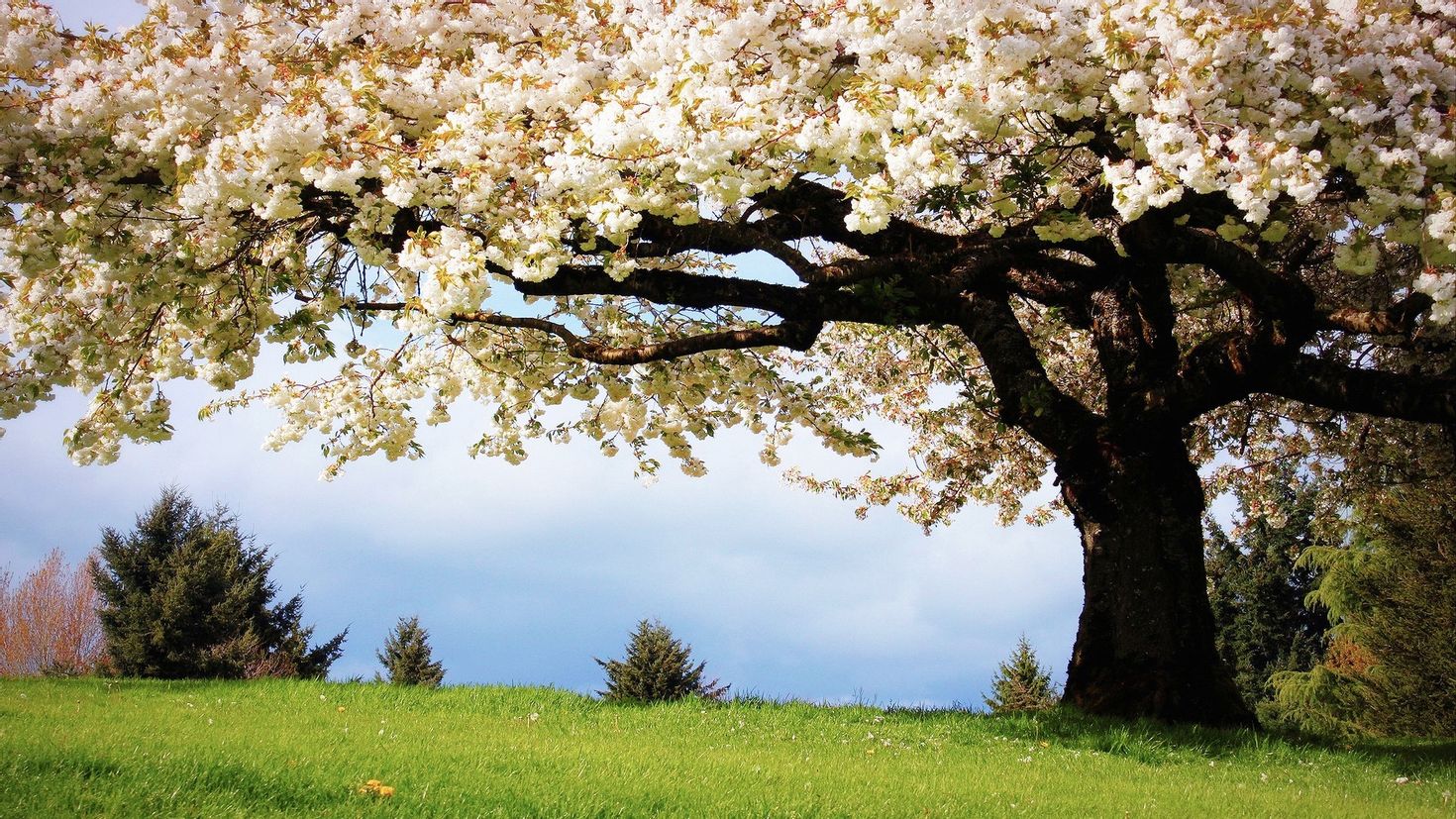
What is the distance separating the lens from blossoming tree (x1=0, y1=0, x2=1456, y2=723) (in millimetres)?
6309

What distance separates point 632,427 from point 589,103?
552 cm

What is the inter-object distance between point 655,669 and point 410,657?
7079 mm

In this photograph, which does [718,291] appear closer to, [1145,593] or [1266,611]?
[1145,593]

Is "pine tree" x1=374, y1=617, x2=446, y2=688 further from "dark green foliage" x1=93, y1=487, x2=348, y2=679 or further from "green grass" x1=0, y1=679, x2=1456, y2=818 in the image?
"green grass" x1=0, y1=679, x2=1456, y2=818

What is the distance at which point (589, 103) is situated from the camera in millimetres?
6957

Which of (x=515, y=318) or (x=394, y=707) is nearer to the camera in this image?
(x=394, y=707)

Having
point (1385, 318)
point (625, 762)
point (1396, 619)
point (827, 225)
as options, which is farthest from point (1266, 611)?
point (625, 762)

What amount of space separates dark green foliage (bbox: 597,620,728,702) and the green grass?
28.7 ft

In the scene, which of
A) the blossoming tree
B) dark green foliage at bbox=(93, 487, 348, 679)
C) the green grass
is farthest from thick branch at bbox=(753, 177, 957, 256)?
dark green foliage at bbox=(93, 487, 348, 679)

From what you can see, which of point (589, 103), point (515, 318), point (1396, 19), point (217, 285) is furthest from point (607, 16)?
point (1396, 19)

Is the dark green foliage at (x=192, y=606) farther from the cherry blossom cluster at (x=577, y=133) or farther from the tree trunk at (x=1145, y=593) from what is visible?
the tree trunk at (x=1145, y=593)

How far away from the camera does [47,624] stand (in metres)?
24.1

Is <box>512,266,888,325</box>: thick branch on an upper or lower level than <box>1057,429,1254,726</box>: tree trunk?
upper

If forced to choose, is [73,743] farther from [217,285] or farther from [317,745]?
[217,285]
